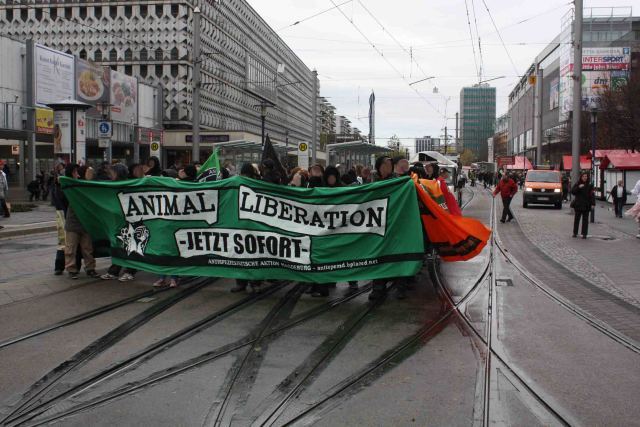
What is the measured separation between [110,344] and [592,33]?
9078 cm

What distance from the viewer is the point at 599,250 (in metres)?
14.5

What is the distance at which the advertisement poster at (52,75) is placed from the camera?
35891 millimetres

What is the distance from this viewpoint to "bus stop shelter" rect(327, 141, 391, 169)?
Result: 39.9 metres

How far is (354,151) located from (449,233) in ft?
124

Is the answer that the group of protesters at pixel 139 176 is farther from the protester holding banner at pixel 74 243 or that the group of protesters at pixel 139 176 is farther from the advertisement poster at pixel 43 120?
the advertisement poster at pixel 43 120

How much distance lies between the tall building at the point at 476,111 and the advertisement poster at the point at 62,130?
97809 mm

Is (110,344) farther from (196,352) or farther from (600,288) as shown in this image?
(600,288)

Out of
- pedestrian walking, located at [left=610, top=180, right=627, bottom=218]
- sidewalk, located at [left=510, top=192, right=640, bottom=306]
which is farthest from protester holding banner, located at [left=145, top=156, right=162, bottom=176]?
pedestrian walking, located at [left=610, top=180, right=627, bottom=218]

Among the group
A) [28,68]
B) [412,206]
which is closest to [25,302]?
[412,206]

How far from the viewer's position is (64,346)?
6293 mm

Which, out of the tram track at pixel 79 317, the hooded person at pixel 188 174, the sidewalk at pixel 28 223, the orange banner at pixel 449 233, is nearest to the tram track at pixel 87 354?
the tram track at pixel 79 317

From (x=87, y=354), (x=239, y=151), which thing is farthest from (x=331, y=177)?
(x=239, y=151)

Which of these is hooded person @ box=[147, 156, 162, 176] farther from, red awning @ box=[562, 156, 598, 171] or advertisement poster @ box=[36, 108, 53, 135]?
red awning @ box=[562, 156, 598, 171]

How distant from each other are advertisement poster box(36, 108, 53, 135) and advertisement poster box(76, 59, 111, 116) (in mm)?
4385
